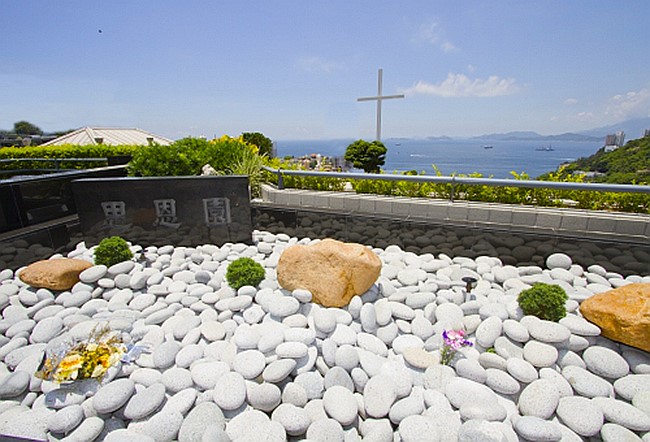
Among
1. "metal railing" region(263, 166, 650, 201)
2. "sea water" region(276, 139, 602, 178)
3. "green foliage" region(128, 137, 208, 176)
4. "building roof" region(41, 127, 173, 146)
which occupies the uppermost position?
"building roof" region(41, 127, 173, 146)

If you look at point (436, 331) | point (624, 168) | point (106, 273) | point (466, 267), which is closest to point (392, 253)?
point (466, 267)

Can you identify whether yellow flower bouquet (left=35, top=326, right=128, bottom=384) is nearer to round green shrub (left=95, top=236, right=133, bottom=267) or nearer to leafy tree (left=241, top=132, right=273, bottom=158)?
round green shrub (left=95, top=236, right=133, bottom=267)

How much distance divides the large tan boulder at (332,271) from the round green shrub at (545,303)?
1419mm

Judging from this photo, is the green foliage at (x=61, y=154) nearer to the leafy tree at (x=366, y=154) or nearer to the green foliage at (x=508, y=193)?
the leafy tree at (x=366, y=154)

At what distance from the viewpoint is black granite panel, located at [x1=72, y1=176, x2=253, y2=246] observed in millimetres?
4711

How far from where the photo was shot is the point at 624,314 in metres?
2.50

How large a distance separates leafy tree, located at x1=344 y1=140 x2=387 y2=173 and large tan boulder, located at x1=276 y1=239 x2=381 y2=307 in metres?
9.81

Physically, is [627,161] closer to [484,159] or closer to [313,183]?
[313,183]

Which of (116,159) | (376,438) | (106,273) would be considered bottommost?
(376,438)

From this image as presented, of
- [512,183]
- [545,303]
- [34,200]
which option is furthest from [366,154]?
[545,303]

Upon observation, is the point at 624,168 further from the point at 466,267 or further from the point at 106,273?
the point at 106,273

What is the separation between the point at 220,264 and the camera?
14.6 ft

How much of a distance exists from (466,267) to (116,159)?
7537 mm

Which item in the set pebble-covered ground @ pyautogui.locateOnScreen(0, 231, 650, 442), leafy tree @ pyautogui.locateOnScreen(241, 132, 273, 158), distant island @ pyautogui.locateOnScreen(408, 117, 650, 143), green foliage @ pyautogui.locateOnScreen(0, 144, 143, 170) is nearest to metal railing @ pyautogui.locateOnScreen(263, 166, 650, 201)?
pebble-covered ground @ pyautogui.locateOnScreen(0, 231, 650, 442)
